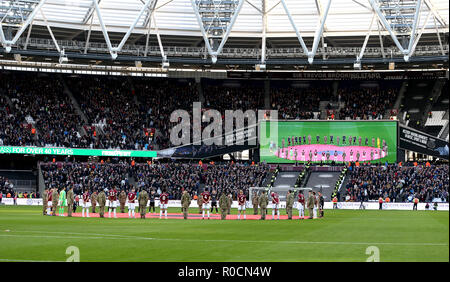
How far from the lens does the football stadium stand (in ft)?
195

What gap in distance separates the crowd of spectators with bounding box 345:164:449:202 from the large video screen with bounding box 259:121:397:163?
19.4 ft

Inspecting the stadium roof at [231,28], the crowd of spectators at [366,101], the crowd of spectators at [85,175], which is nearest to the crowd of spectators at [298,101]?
the crowd of spectators at [366,101]

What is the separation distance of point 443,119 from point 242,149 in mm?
21978

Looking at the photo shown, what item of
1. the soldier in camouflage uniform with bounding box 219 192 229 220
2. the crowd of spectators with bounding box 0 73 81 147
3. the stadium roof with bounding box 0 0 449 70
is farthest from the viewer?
the crowd of spectators with bounding box 0 73 81 147

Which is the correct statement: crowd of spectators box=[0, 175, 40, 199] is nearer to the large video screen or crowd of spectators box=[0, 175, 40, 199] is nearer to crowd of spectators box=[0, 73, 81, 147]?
crowd of spectators box=[0, 73, 81, 147]

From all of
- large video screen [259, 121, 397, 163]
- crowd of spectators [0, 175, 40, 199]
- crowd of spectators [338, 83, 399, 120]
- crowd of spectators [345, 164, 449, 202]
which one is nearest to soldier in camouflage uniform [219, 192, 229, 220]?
crowd of spectators [345, 164, 449, 202]

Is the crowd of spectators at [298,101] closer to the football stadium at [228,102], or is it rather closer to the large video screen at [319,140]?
the football stadium at [228,102]

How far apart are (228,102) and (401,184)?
24.1 m

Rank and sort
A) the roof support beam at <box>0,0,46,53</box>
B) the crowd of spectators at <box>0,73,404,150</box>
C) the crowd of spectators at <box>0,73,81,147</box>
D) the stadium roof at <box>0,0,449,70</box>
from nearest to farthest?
1. the roof support beam at <box>0,0,46,53</box>
2. the stadium roof at <box>0,0,449,70</box>
3. the crowd of spectators at <box>0,73,81,147</box>
4. the crowd of spectators at <box>0,73,404,150</box>

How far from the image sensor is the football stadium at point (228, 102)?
195 feet

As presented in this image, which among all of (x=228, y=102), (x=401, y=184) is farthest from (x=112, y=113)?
(x=401, y=184)

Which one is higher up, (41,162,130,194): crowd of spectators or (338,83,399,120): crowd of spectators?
(338,83,399,120): crowd of spectators

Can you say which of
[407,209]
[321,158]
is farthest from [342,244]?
[321,158]

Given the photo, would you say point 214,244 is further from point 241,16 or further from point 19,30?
point 241,16
